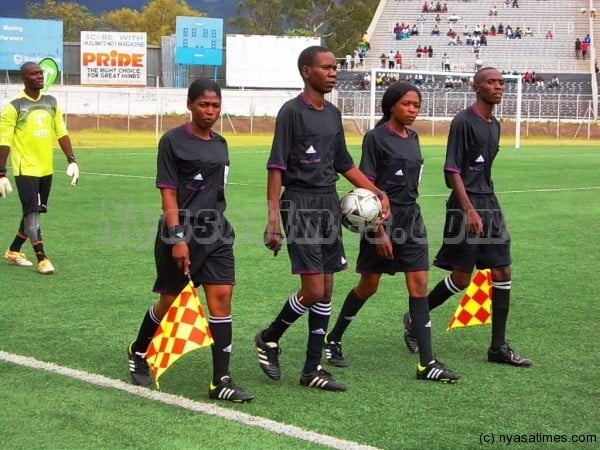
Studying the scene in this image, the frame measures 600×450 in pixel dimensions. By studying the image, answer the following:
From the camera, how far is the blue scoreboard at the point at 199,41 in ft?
200

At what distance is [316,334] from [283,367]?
54cm

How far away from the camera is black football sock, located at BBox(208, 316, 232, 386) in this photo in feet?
18.5

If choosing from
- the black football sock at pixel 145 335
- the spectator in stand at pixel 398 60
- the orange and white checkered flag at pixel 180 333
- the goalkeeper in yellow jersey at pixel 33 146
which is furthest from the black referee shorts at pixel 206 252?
the spectator in stand at pixel 398 60

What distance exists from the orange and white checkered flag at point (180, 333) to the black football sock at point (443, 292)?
6.69ft

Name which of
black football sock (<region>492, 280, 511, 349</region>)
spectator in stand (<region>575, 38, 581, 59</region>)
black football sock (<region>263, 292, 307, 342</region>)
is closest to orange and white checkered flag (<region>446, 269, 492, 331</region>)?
black football sock (<region>492, 280, 511, 349</region>)

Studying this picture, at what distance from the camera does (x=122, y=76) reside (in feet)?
194

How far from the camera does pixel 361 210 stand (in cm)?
602

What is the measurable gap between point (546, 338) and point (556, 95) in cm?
4612

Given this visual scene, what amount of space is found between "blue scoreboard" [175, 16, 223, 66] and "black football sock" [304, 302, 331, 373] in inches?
2200

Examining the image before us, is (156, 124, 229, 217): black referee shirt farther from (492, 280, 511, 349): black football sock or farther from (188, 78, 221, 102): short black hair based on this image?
(492, 280, 511, 349): black football sock

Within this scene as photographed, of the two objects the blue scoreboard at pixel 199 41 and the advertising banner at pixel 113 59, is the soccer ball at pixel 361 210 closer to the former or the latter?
the advertising banner at pixel 113 59

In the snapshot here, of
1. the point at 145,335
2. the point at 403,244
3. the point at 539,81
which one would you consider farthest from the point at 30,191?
the point at 539,81

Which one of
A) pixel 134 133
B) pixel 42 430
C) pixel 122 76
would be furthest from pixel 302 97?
pixel 122 76

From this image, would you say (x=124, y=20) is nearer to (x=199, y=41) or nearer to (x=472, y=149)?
(x=199, y=41)
